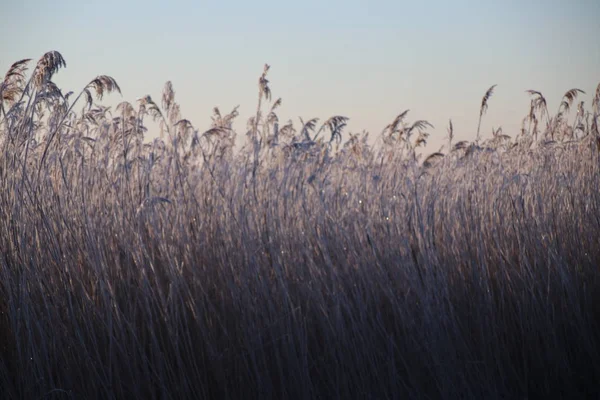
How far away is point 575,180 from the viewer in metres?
4.08

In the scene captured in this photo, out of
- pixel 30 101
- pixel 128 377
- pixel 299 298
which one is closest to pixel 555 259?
pixel 299 298

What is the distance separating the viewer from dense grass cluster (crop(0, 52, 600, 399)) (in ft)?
8.27

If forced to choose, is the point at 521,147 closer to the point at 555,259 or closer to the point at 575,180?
the point at 575,180

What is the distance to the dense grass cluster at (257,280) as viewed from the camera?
8.27 ft

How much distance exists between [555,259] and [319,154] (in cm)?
138

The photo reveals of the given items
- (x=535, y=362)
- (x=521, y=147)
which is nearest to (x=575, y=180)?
(x=521, y=147)

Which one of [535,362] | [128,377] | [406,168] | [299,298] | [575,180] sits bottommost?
[535,362]

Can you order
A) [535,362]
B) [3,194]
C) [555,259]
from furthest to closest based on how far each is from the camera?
[555,259] → [535,362] → [3,194]

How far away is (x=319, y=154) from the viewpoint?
371 cm

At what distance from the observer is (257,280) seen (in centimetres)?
267

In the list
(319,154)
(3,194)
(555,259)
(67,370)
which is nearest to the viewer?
(67,370)

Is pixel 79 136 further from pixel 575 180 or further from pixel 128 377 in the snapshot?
pixel 575 180

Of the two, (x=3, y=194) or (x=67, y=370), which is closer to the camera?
(x=67, y=370)

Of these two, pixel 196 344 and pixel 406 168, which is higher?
pixel 406 168
